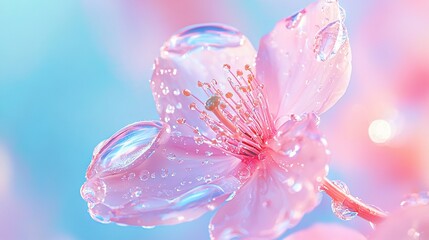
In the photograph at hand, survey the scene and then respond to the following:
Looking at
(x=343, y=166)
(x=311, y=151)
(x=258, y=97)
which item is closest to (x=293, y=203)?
(x=311, y=151)

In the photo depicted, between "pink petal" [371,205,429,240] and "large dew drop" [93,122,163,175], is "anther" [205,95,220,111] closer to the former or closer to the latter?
"large dew drop" [93,122,163,175]

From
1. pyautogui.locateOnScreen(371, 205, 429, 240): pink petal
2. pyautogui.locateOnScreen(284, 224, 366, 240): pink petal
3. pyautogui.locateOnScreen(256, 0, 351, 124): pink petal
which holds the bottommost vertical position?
pyautogui.locateOnScreen(284, 224, 366, 240): pink petal

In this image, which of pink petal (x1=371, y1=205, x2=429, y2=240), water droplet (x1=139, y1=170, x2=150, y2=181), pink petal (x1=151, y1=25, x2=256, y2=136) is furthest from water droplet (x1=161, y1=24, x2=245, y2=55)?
pink petal (x1=371, y1=205, x2=429, y2=240)

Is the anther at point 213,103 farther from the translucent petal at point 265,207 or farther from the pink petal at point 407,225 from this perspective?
the pink petal at point 407,225

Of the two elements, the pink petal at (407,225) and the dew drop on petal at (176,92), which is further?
the dew drop on petal at (176,92)

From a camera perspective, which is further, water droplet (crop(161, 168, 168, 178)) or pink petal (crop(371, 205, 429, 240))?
water droplet (crop(161, 168, 168, 178))

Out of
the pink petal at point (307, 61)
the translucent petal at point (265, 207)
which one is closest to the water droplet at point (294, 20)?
the pink petal at point (307, 61)
